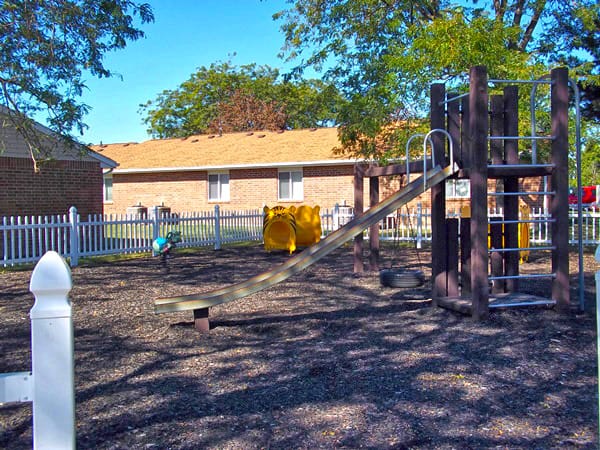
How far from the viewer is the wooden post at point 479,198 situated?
7312 millimetres

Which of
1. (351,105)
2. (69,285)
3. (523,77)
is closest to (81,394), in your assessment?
(69,285)

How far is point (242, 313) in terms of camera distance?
27.0ft

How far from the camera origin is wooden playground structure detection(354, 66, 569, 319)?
7.36 m

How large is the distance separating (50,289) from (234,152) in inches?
1108

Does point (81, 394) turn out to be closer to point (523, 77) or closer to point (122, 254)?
point (523, 77)

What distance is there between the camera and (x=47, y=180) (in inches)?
693

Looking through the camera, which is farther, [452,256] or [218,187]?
[218,187]

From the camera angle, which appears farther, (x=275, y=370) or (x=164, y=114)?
(x=164, y=114)

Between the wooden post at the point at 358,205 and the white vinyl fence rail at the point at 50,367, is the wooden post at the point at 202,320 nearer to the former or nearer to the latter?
the white vinyl fence rail at the point at 50,367

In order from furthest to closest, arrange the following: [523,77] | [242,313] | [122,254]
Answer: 1. [122,254]
2. [523,77]
3. [242,313]

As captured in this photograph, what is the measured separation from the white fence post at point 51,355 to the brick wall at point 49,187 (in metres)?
15.3

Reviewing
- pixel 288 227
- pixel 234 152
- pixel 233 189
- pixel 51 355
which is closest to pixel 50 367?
pixel 51 355

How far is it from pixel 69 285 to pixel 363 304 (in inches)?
269

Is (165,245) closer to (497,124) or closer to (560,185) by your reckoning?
(497,124)
